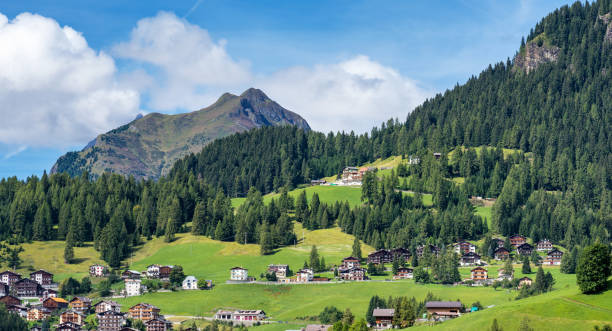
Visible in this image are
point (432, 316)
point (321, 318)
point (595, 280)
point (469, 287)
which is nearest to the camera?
point (595, 280)

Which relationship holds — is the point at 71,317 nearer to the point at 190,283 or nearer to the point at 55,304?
the point at 55,304

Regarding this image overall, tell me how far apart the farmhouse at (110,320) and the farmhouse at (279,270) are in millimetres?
48175

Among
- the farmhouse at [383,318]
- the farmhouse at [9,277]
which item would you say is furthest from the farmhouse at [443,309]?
the farmhouse at [9,277]

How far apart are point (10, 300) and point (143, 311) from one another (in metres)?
35.3

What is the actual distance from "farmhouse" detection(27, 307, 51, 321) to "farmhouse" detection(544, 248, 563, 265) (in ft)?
420

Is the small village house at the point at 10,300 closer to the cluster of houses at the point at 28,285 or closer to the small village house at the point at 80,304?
the cluster of houses at the point at 28,285

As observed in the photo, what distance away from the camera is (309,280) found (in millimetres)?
182125

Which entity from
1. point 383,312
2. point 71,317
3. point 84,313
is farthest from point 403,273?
point 71,317

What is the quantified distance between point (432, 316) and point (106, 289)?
287ft

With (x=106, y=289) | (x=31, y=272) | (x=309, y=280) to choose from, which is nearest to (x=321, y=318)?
(x=309, y=280)

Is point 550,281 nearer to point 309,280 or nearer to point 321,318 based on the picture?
point 321,318

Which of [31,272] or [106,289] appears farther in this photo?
[31,272]

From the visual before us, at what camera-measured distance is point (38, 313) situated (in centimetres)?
15912

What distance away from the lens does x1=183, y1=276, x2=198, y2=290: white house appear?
18088 centimetres
